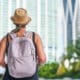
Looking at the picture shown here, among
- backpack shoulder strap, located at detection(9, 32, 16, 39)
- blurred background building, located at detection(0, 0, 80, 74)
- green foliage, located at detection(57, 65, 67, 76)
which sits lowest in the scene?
green foliage, located at detection(57, 65, 67, 76)

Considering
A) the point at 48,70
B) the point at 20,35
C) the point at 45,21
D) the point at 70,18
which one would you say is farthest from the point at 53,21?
the point at 20,35

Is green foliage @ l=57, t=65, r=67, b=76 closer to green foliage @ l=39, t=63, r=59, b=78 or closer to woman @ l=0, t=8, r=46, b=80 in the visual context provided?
green foliage @ l=39, t=63, r=59, b=78

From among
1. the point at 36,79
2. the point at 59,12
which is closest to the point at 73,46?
the point at 59,12

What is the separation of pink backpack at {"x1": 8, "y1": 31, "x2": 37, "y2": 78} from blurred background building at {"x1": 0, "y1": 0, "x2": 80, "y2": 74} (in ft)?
8.06

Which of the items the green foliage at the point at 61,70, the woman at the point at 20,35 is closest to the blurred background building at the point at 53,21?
the green foliage at the point at 61,70

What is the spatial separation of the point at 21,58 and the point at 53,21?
257 cm

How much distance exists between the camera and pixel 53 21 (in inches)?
193

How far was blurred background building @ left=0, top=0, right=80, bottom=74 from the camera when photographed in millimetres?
4840

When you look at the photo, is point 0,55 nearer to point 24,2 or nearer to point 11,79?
point 11,79

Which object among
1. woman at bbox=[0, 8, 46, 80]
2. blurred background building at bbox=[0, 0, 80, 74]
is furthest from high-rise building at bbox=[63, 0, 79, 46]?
woman at bbox=[0, 8, 46, 80]

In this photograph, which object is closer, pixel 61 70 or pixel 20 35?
pixel 20 35

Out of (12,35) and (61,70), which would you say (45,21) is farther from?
(12,35)

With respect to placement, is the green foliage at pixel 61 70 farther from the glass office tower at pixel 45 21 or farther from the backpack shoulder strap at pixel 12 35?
the backpack shoulder strap at pixel 12 35

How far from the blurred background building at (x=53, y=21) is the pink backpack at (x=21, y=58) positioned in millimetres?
2457
